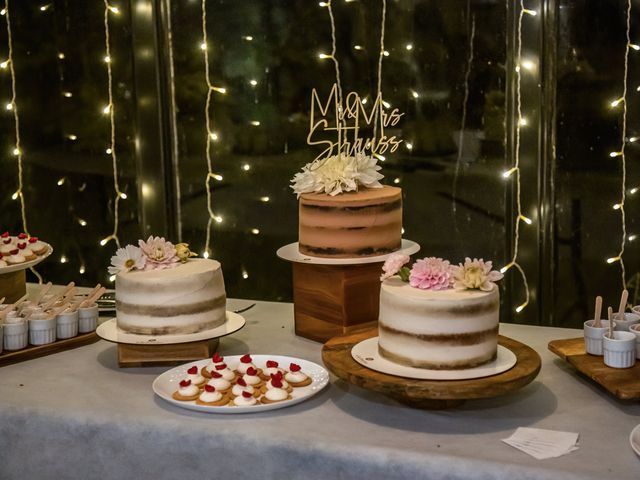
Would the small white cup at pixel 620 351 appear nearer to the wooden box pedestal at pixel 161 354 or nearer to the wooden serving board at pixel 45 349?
the wooden box pedestal at pixel 161 354

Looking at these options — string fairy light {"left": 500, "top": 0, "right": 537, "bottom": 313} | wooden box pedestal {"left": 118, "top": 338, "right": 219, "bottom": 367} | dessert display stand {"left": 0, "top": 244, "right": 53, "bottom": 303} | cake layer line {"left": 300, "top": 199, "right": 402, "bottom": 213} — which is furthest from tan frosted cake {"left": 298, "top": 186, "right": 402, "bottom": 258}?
string fairy light {"left": 500, "top": 0, "right": 537, "bottom": 313}

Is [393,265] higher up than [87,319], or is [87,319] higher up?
[393,265]

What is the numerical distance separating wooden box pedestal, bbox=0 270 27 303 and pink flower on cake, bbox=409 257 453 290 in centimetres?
141

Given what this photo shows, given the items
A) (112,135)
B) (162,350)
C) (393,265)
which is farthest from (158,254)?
(112,135)

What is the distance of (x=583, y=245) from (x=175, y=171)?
191cm

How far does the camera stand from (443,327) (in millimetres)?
1962

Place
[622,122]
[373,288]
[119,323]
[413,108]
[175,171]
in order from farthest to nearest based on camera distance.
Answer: [175,171] < [413,108] < [622,122] < [373,288] < [119,323]

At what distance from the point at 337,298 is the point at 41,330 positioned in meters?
0.79

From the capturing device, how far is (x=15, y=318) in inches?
97.4

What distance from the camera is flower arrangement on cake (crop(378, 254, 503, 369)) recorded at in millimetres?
1962

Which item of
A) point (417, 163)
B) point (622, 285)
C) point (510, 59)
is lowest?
point (622, 285)

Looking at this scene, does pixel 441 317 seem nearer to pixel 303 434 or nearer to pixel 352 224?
pixel 303 434

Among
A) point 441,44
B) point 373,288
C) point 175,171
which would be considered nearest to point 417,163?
point 441,44

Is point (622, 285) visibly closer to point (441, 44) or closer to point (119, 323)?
point (441, 44)
